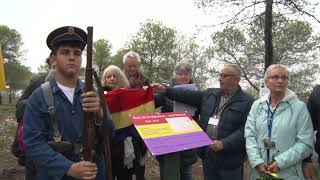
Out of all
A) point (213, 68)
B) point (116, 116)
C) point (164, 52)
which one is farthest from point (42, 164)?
point (164, 52)

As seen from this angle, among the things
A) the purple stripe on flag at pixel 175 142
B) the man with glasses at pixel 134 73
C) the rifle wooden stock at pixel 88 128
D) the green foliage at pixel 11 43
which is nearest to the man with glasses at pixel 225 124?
the man with glasses at pixel 134 73

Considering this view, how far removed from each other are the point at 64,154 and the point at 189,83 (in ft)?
9.19

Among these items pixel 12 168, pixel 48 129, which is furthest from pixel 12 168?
pixel 48 129

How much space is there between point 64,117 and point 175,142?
1.14 metres

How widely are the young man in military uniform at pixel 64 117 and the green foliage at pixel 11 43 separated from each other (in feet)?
191

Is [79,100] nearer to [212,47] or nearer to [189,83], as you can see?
[189,83]

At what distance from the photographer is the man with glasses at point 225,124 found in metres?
4.57

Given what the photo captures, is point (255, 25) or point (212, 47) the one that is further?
point (212, 47)

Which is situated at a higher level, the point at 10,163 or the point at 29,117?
the point at 29,117

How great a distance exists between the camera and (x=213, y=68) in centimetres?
2992

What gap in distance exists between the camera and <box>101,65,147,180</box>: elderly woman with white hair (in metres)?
4.57

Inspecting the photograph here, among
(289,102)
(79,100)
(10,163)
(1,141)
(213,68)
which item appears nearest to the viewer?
(79,100)

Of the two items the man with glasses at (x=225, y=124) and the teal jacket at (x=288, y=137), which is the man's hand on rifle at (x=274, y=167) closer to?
the teal jacket at (x=288, y=137)

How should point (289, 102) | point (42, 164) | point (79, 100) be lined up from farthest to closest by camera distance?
point (289, 102) → point (79, 100) → point (42, 164)
